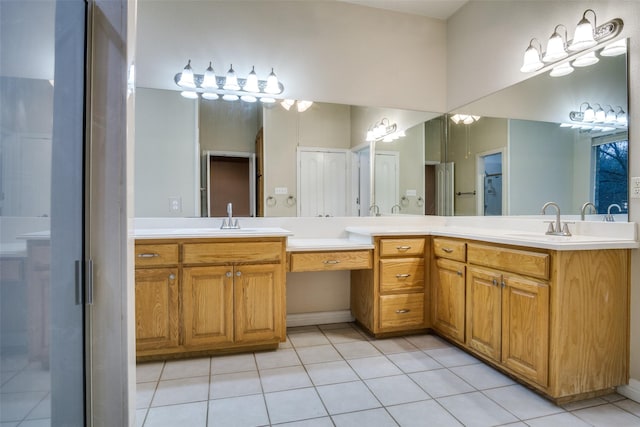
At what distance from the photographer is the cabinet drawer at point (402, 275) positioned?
2.74 m

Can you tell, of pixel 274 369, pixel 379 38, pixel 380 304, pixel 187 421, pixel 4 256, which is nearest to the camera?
pixel 4 256

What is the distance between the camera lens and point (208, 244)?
233 centimetres

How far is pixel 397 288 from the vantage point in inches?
109

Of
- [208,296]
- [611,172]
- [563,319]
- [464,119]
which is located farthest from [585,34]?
[208,296]

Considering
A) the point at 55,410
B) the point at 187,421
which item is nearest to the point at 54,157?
the point at 55,410

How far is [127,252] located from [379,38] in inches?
118

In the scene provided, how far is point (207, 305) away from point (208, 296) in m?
0.06

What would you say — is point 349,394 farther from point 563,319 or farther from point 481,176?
point 481,176

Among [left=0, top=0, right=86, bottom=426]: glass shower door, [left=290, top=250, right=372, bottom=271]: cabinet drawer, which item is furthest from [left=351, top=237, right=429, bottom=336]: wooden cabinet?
[left=0, top=0, right=86, bottom=426]: glass shower door

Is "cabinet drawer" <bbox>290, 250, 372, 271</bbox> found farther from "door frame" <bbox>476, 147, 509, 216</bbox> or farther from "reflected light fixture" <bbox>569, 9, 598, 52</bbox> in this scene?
"reflected light fixture" <bbox>569, 9, 598, 52</bbox>

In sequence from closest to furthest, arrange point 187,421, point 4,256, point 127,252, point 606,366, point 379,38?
1. point 4,256
2. point 127,252
3. point 187,421
4. point 606,366
5. point 379,38

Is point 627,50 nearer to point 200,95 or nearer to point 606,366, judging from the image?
point 606,366

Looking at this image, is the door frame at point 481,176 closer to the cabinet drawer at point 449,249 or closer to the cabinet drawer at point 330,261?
the cabinet drawer at point 449,249

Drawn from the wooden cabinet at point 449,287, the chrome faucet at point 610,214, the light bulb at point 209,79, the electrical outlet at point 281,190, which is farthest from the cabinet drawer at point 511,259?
the light bulb at point 209,79
